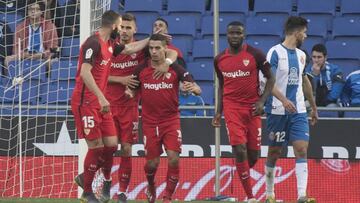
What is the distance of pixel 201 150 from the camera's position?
16047 mm

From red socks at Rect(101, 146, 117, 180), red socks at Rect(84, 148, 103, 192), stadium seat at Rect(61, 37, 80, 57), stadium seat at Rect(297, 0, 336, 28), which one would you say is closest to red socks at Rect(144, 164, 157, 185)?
red socks at Rect(101, 146, 117, 180)

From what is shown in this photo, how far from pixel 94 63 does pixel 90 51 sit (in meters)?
0.27

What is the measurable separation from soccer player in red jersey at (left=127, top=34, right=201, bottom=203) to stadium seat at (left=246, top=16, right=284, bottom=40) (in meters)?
6.31

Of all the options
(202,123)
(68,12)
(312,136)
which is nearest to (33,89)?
(68,12)

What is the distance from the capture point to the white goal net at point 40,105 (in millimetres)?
15938

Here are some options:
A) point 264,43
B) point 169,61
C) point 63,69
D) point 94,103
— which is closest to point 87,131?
point 94,103

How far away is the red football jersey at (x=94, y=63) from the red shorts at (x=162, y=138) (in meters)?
0.92

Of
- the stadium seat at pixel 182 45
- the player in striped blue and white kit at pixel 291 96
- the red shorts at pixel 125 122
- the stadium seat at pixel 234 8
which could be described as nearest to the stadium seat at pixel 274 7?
the stadium seat at pixel 234 8

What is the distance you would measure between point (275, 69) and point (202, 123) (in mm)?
2648

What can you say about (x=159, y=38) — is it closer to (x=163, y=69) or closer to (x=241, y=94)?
(x=163, y=69)

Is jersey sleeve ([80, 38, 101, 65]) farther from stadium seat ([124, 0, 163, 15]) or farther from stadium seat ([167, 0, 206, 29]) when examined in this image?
stadium seat ([124, 0, 163, 15])

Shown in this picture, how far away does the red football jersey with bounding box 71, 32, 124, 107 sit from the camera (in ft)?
40.4

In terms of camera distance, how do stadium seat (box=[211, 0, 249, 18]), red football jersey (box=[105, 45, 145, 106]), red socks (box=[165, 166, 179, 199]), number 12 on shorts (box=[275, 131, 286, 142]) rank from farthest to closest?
stadium seat (box=[211, 0, 249, 18]), red football jersey (box=[105, 45, 145, 106]), number 12 on shorts (box=[275, 131, 286, 142]), red socks (box=[165, 166, 179, 199])

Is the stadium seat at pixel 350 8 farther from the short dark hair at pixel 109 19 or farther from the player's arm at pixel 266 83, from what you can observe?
the short dark hair at pixel 109 19
